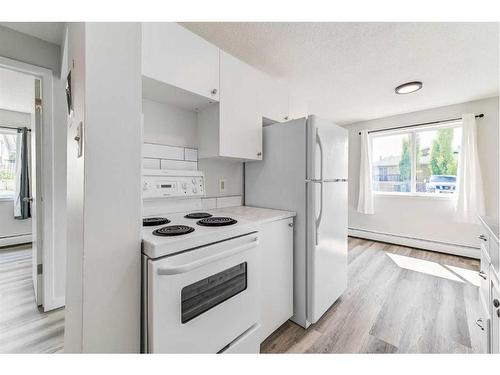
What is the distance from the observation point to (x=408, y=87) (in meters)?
2.43

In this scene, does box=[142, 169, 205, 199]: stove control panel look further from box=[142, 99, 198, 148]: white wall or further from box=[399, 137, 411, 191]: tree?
box=[399, 137, 411, 191]: tree

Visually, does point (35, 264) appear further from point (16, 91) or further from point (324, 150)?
point (324, 150)

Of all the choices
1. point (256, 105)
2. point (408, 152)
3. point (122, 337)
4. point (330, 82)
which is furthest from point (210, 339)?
point (408, 152)

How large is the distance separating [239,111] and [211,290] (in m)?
1.24

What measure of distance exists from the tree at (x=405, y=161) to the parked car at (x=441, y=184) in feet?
1.01

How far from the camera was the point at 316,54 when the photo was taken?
1837 mm

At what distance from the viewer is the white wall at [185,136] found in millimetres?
1520

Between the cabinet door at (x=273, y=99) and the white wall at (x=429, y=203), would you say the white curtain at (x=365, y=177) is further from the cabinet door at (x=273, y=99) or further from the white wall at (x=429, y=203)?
the cabinet door at (x=273, y=99)

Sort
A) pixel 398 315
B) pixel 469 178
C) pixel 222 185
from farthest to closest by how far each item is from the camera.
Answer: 1. pixel 469 178
2. pixel 222 185
3. pixel 398 315

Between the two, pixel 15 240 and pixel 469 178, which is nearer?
pixel 469 178

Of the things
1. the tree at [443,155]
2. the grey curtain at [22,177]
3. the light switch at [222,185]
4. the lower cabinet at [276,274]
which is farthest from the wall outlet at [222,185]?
the grey curtain at [22,177]

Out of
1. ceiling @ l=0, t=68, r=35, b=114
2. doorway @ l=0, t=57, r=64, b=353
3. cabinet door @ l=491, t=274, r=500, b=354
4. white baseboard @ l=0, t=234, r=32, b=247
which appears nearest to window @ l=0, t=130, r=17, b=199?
ceiling @ l=0, t=68, r=35, b=114

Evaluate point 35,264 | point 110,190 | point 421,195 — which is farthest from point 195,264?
point 421,195
